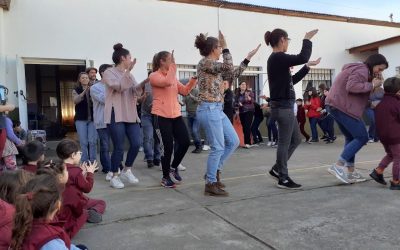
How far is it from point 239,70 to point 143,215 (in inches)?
73.4

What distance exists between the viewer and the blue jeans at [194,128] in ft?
29.3

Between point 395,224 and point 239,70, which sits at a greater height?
point 239,70

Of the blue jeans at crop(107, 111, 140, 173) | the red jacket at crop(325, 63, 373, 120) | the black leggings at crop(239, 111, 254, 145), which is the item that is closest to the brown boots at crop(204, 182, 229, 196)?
the blue jeans at crop(107, 111, 140, 173)

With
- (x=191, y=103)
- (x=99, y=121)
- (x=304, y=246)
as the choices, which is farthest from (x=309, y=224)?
(x=191, y=103)

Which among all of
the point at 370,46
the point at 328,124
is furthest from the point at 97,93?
the point at 370,46

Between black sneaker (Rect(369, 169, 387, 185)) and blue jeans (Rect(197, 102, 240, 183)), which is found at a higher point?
blue jeans (Rect(197, 102, 240, 183))

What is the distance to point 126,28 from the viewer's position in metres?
10.4

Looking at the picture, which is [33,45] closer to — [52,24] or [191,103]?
[52,24]

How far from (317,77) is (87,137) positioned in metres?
9.52

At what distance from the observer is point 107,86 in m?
5.13

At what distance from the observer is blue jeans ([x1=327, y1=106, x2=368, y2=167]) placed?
4.83 metres

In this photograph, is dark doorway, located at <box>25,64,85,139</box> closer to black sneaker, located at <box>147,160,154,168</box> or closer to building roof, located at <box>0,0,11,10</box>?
building roof, located at <box>0,0,11,10</box>

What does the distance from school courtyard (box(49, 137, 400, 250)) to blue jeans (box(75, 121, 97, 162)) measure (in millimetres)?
1048

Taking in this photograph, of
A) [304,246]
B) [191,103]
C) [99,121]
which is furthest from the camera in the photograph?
[191,103]
